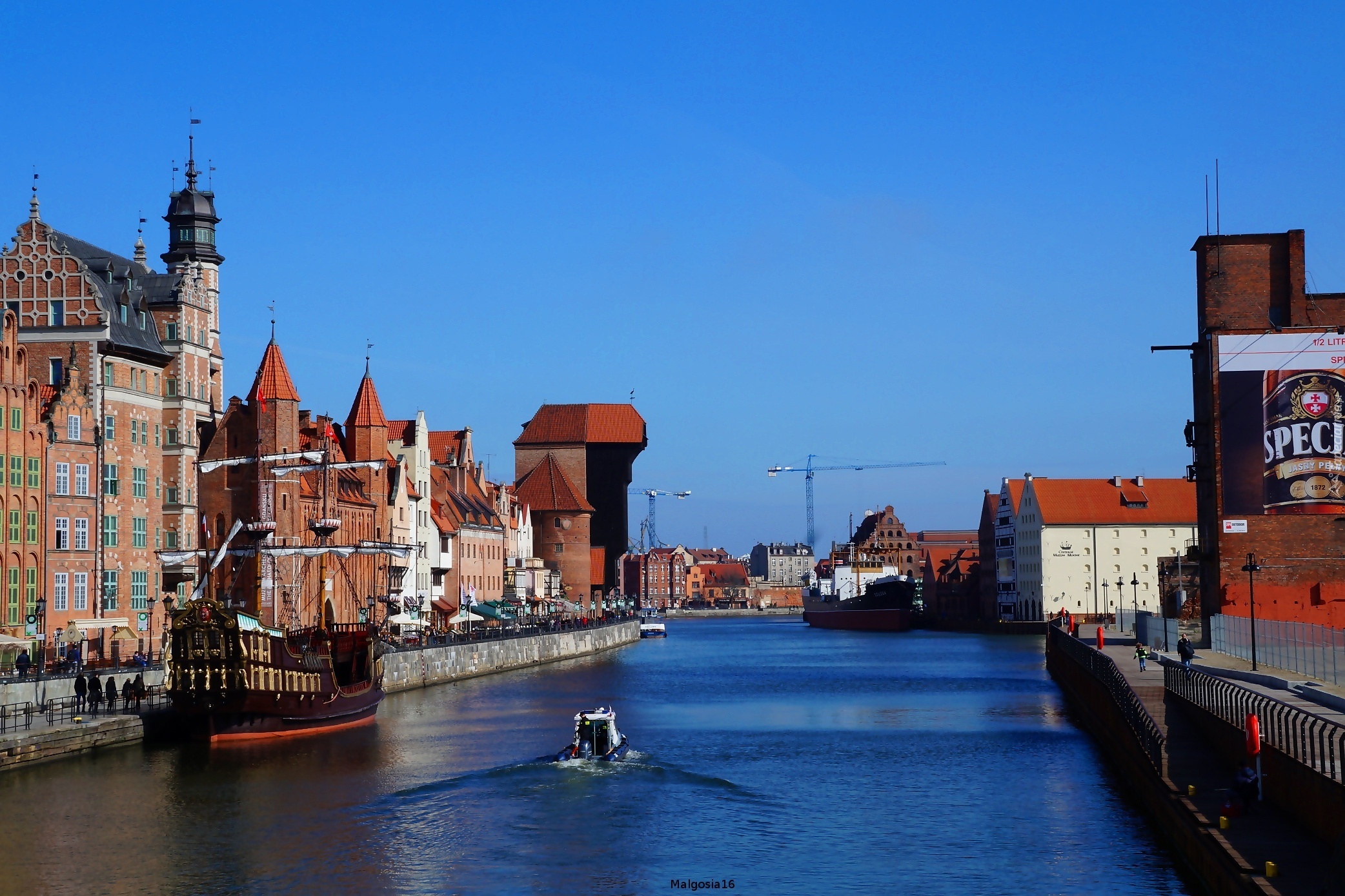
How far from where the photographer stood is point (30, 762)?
45562 millimetres

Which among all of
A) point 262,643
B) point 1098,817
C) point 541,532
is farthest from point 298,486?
point 541,532

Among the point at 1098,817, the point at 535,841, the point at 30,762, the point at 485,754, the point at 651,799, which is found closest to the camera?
the point at 535,841

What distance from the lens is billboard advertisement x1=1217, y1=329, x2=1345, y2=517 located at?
7325 cm

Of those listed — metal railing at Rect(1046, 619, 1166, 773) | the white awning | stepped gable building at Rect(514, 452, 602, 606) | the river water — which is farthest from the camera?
stepped gable building at Rect(514, 452, 602, 606)

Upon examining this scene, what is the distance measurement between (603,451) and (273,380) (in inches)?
4271

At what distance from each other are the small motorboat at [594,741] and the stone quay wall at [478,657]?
3034 centimetres

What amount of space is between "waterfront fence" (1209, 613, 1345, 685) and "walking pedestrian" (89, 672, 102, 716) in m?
39.2

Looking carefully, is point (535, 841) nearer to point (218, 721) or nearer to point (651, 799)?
point (651, 799)

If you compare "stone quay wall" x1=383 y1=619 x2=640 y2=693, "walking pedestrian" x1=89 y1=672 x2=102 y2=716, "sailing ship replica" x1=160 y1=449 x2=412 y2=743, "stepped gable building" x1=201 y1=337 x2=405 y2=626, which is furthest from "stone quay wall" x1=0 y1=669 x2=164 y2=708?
"stone quay wall" x1=383 y1=619 x2=640 y2=693

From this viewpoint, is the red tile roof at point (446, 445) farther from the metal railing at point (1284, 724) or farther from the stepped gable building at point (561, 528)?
the metal railing at point (1284, 724)

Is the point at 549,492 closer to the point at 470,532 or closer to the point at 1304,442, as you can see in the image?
the point at 470,532

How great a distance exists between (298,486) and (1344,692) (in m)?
55.2

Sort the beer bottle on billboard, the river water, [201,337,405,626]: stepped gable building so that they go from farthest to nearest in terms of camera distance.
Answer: [201,337,405,626]: stepped gable building < the beer bottle on billboard < the river water

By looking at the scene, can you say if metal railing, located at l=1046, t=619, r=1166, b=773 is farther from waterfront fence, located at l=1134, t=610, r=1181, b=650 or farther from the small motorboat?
the small motorboat
